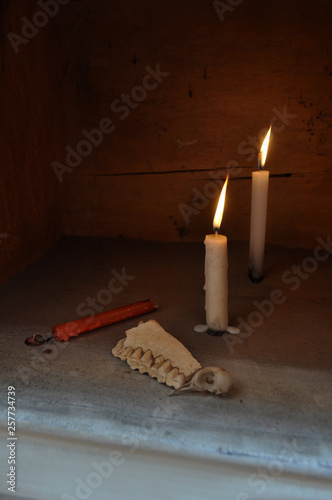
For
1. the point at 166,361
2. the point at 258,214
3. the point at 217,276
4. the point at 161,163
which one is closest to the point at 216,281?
the point at 217,276

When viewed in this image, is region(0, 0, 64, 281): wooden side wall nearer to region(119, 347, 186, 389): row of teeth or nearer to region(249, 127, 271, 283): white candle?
region(119, 347, 186, 389): row of teeth

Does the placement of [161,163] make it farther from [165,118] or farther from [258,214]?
[258,214]

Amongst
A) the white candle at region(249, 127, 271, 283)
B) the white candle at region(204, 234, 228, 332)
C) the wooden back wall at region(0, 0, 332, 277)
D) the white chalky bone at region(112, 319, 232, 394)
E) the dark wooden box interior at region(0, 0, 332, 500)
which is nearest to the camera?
the white chalky bone at region(112, 319, 232, 394)

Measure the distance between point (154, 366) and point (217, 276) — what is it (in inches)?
9.9

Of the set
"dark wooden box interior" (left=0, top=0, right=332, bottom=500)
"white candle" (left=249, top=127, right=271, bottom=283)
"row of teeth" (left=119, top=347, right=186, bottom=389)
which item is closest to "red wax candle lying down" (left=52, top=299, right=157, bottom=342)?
"dark wooden box interior" (left=0, top=0, right=332, bottom=500)

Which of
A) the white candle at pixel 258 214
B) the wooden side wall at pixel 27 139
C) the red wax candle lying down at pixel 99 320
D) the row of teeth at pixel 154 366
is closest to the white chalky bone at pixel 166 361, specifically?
the row of teeth at pixel 154 366

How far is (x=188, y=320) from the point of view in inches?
47.3

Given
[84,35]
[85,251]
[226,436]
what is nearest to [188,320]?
[226,436]

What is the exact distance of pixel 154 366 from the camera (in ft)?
3.10

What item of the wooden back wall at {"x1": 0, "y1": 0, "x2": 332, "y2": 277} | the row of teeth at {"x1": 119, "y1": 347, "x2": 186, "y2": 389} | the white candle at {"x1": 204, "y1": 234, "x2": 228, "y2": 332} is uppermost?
the wooden back wall at {"x1": 0, "y1": 0, "x2": 332, "y2": 277}

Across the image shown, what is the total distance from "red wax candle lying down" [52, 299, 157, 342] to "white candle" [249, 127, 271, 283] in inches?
13.9

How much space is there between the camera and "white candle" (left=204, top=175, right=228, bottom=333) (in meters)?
1.04

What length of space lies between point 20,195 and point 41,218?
18 cm

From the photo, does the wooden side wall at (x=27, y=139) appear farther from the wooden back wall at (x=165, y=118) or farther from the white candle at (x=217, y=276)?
the white candle at (x=217, y=276)
